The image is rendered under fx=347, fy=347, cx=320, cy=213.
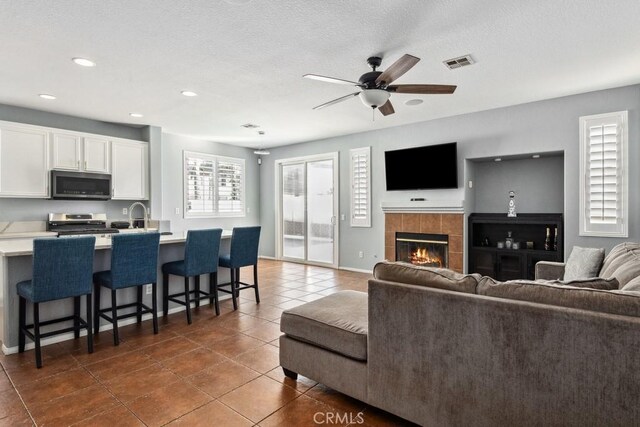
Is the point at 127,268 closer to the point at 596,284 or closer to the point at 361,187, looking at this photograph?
the point at 596,284

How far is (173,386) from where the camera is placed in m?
2.41

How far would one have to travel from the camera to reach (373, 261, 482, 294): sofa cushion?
1768 mm

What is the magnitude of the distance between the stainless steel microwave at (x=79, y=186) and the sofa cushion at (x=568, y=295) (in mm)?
5791

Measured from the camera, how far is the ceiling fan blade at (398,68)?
2.66 m

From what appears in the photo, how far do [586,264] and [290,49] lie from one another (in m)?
3.16

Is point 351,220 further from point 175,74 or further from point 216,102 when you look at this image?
point 175,74

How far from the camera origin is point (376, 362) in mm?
1954

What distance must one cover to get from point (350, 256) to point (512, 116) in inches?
145

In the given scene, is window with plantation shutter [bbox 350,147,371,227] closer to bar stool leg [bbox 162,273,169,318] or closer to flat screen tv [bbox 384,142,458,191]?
flat screen tv [bbox 384,142,458,191]

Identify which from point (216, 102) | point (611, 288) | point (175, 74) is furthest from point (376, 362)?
point (216, 102)

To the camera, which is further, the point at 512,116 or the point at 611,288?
the point at 512,116

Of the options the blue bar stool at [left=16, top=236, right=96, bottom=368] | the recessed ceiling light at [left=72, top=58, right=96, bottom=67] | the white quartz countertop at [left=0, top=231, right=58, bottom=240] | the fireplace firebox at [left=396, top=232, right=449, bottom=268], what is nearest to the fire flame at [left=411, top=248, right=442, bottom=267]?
the fireplace firebox at [left=396, top=232, right=449, bottom=268]

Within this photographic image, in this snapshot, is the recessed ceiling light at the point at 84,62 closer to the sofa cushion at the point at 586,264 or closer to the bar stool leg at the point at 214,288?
the bar stool leg at the point at 214,288

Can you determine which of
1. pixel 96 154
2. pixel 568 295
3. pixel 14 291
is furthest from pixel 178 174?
pixel 568 295
